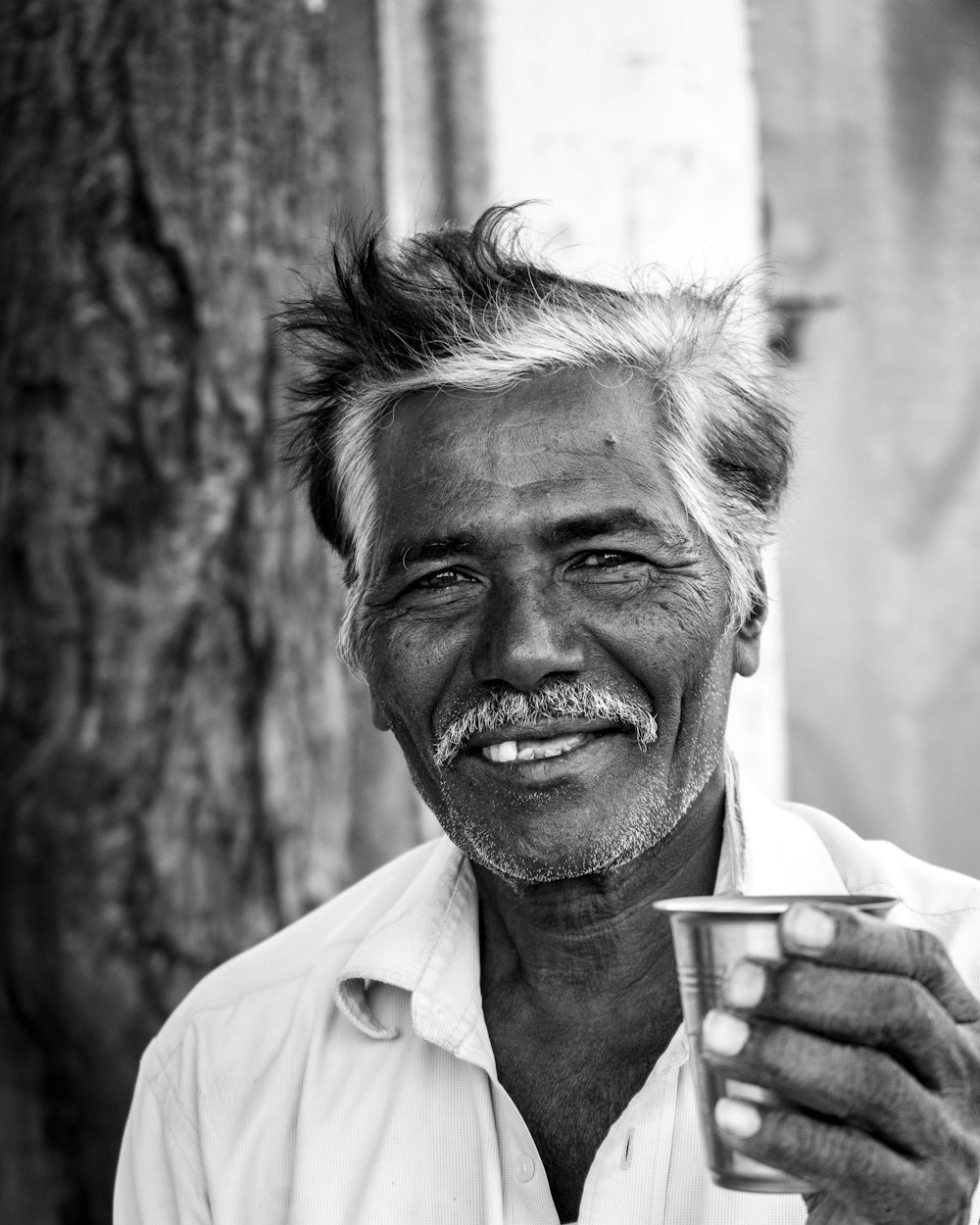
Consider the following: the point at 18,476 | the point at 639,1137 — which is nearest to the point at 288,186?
the point at 18,476

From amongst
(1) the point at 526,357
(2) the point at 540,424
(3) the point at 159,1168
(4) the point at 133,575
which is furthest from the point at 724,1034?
(4) the point at 133,575

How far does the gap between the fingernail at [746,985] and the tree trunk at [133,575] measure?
6.93 feet

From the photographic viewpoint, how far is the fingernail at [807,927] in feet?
4.41

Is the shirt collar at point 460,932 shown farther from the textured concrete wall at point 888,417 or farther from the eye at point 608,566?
the textured concrete wall at point 888,417

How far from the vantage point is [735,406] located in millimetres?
2518

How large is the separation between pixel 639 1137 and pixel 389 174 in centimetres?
294

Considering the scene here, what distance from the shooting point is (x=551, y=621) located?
2.20 m

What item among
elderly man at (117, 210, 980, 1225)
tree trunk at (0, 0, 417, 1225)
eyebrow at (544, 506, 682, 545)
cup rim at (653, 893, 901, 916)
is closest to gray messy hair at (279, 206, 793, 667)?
elderly man at (117, 210, 980, 1225)

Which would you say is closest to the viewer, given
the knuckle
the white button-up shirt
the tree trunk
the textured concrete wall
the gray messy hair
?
the knuckle

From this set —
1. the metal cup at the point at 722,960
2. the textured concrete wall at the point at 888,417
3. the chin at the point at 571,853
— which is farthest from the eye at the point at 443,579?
the textured concrete wall at the point at 888,417

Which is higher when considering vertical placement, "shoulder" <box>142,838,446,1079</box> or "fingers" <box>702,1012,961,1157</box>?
"fingers" <box>702,1012,961,1157</box>

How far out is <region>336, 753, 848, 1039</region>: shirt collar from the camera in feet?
7.60

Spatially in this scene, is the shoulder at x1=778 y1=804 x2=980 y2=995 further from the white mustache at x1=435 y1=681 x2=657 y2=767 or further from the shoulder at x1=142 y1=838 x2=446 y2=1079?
the shoulder at x1=142 y1=838 x2=446 y2=1079

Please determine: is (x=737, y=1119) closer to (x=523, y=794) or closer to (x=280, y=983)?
(x=523, y=794)
